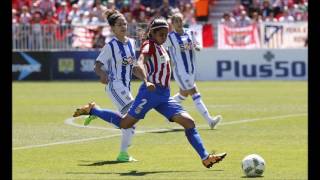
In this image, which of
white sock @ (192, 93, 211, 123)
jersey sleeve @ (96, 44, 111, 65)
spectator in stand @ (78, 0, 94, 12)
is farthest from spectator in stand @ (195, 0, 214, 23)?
jersey sleeve @ (96, 44, 111, 65)

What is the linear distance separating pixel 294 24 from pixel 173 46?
16.6 m

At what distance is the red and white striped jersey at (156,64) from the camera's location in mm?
11266

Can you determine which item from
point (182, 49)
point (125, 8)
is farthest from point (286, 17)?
point (182, 49)

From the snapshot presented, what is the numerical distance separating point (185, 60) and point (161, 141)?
309 centimetres

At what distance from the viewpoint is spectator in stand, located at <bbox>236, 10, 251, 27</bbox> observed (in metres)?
33.7

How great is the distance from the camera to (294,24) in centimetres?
3334

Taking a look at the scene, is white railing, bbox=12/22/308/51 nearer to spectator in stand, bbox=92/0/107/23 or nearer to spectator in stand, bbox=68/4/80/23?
spectator in stand, bbox=92/0/107/23

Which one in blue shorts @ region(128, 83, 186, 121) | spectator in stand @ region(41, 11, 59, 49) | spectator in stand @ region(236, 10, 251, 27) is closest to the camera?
blue shorts @ region(128, 83, 186, 121)

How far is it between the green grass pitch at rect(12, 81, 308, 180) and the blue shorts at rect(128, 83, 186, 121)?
727 mm

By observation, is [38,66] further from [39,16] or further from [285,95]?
[285,95]

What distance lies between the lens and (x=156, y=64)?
11.4 metres

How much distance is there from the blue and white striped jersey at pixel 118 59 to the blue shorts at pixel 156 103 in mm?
1530

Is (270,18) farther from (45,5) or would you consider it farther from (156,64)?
(156,64)
